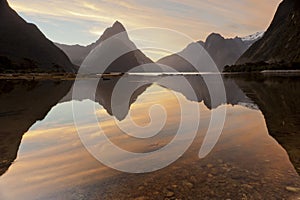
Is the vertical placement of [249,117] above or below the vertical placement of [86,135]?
above

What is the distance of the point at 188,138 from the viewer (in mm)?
14820

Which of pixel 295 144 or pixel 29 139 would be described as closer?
pixel 295 144

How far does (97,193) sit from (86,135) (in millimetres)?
8335

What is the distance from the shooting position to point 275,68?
143 m

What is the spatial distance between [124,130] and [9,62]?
187 metres

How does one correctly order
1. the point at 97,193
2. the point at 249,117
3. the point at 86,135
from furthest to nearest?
the point at 249,117 < the point at 86,135 < the point at 97,193

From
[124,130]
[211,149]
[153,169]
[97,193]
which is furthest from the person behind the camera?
[124,130]

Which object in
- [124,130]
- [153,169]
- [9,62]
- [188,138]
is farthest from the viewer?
[9,62]

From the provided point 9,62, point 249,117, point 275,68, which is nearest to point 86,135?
point 249,117

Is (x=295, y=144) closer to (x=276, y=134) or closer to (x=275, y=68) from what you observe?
(x=276, y=134)

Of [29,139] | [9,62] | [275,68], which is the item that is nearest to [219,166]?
[29,139]

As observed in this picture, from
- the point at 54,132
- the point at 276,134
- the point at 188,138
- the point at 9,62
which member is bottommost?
the point at 9,62

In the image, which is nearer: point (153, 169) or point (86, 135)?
point (153, 169)

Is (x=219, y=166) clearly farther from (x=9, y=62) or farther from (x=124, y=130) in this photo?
(x=9, y=62)
